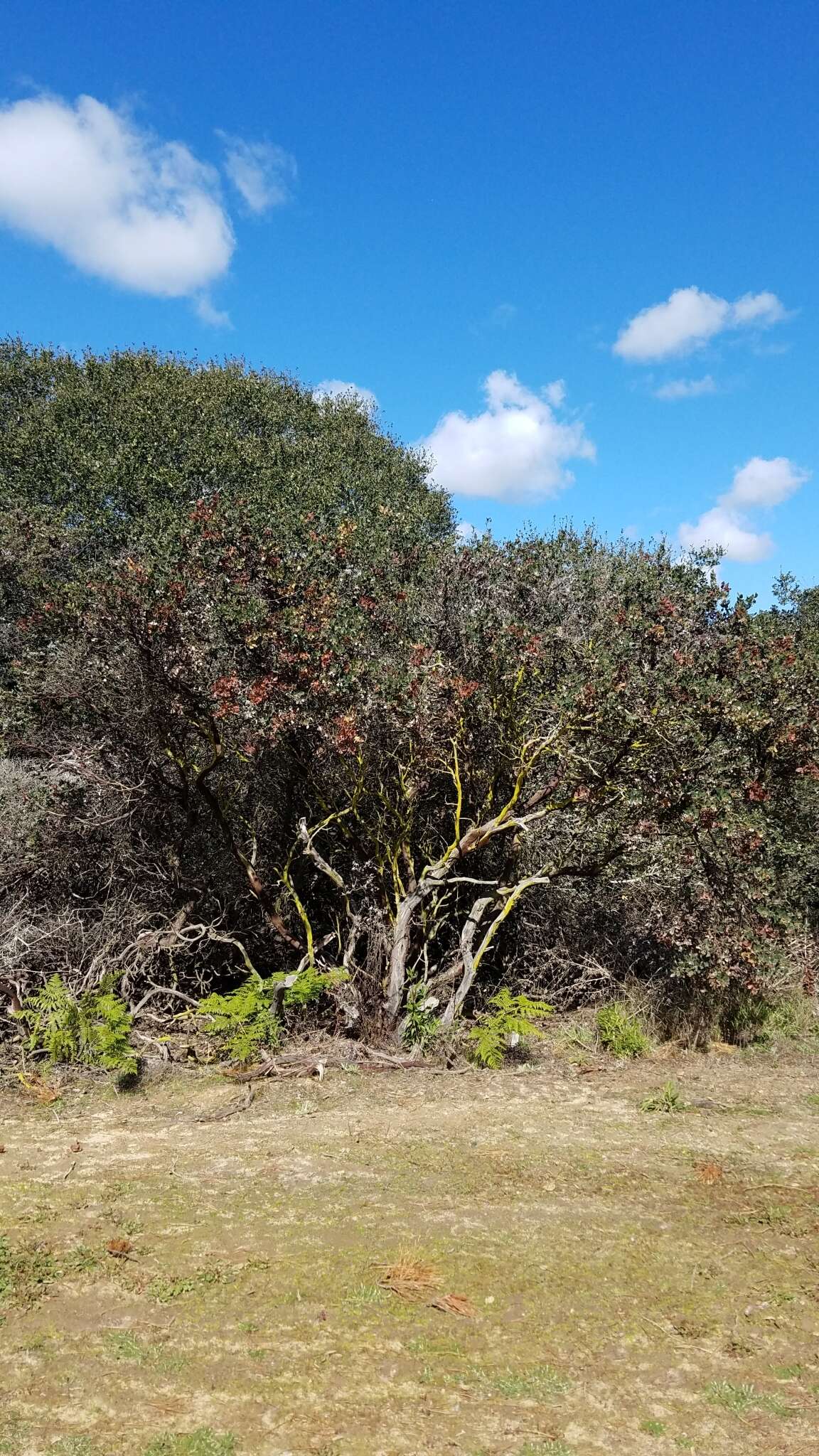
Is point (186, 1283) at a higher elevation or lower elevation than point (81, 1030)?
lower

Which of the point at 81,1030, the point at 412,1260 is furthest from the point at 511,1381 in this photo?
the point at 81,1030

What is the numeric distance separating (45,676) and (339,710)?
335 cm

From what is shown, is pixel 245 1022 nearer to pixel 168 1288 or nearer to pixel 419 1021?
pixel 419 1021

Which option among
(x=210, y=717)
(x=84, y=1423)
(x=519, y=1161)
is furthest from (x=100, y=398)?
(x=84, y=1423)

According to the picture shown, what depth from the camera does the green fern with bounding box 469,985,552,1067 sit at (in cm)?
740

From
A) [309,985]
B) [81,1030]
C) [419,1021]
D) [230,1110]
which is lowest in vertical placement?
[230,1110]

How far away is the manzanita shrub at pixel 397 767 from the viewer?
7.54 m

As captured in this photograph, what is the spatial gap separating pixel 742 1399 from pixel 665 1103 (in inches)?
134

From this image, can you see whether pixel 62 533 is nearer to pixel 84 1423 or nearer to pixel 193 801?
pixel 193 801

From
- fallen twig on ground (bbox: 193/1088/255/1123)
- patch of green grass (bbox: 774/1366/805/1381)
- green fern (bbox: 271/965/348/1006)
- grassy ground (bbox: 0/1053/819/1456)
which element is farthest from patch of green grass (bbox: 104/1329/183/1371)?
green fern (bbox: 271/965/348/1006)

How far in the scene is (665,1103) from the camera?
21.7ft

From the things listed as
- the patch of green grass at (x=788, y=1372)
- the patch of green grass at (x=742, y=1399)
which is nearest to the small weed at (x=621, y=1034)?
the patch of green grass at (x=788, y=1372)

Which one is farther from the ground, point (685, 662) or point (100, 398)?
point (100, 398)

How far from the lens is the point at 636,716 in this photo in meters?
7.42
